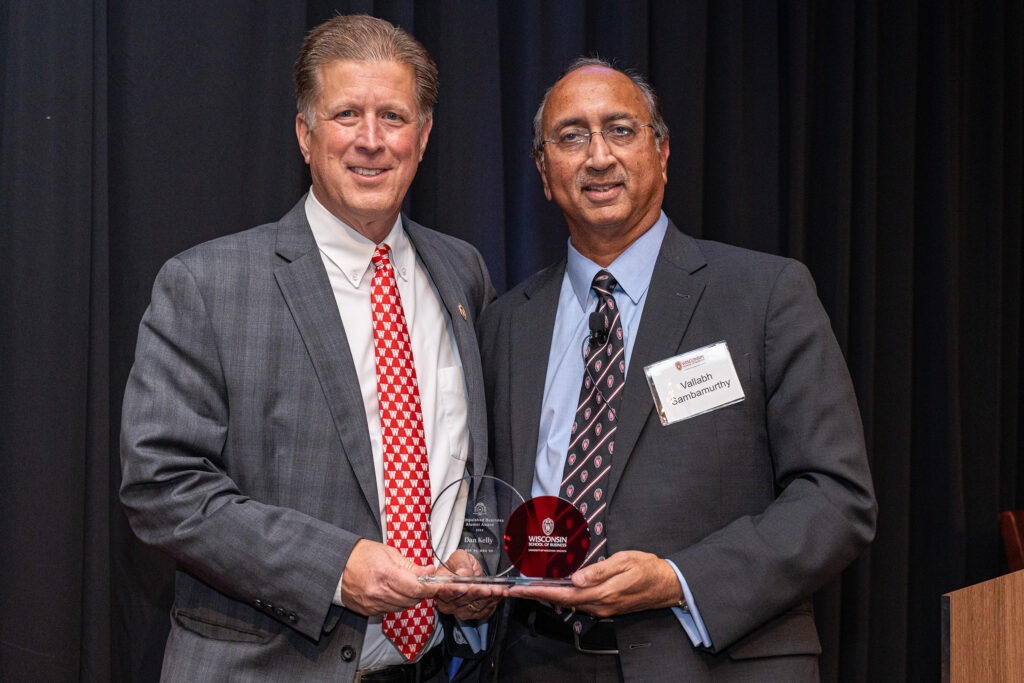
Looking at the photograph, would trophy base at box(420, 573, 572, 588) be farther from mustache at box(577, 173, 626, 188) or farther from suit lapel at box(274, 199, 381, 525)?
mustache at box(577, 173, 626, 188)

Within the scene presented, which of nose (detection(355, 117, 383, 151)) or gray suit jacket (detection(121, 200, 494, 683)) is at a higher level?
nose (detection(355, 117, 383, 151))

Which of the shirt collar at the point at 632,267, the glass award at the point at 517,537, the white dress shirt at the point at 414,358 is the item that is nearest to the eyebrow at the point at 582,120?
the shirt collar at the point at 632,267

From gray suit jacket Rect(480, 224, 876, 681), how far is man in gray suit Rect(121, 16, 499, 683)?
12.6 inches

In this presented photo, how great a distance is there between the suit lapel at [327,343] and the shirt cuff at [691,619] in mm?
621

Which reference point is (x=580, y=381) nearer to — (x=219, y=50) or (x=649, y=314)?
(x=649, y=314)

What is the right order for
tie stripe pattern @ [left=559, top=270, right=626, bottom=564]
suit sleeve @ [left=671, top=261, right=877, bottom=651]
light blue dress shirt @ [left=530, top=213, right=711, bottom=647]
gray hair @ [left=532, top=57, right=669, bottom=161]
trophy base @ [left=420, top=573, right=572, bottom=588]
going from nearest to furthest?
trophy base @ [left=420, top=573, right=572, bottom=588], suit sleeve @ [left=671, top=261, right=877, bottom=651], tie stripe pattern @ [left=559, top=270, right=626, bottom=564], light blue dress shirt @ [left=530, top=213, right=711, bottom=647], gray hair @ [left=532, top=57, right=669, bottom=161]

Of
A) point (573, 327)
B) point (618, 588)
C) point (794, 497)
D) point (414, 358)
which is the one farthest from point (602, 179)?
point (618, 588)

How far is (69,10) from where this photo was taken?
2617mm

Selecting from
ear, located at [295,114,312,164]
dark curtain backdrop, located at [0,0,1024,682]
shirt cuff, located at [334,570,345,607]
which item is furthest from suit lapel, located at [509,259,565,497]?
dark curtain backdrop, located at [0,0,1024,682]

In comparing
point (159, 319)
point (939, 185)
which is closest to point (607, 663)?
point (159, 319)

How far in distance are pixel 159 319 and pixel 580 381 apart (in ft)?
2.98

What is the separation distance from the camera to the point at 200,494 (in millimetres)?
2008

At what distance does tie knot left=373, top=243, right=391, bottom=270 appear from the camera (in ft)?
7.78

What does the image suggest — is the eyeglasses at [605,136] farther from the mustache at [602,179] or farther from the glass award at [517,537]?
the glass award at [517,537]
